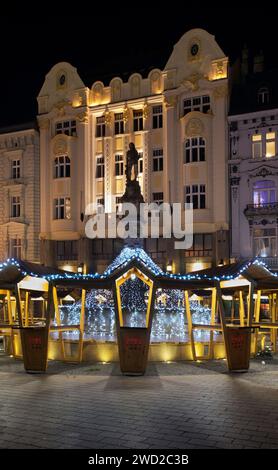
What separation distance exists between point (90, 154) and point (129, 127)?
3614 millimetres

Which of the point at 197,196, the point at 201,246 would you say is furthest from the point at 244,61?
the point at 201,246

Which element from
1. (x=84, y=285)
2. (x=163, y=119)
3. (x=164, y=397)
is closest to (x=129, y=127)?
(x=163, y=119)

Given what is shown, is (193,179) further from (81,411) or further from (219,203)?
(81,411)

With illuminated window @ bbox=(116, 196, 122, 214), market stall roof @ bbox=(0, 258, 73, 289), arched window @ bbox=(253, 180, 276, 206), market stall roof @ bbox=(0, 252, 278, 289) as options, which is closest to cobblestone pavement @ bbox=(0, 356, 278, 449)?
market stall roof @ bbox=(0, 252, 278, 289)

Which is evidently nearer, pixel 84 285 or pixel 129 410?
pixel 129 410

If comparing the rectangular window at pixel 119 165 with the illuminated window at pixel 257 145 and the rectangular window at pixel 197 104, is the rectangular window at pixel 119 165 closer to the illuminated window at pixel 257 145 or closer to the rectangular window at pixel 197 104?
the rectangular window at pixel 197 104

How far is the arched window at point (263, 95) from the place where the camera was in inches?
1469

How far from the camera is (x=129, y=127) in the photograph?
40.6 meters

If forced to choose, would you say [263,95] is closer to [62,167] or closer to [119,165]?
[119,165]

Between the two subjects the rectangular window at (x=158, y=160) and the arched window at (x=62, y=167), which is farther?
the arched window at (x=62, y=167)

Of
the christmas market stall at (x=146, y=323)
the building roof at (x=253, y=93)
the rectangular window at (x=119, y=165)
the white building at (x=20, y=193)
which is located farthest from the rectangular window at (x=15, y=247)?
the christmas market stall at (x=146, y=323)

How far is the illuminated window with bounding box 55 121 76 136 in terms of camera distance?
42500mm

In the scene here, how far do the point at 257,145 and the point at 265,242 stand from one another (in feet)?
20.7

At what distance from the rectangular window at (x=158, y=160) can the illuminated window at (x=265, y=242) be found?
26.8 feet
